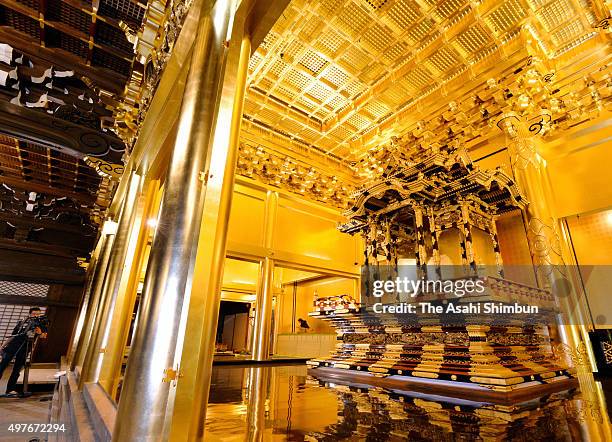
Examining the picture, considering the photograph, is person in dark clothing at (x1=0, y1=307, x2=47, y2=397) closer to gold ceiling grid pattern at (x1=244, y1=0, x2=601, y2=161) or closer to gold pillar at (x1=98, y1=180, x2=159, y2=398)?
gold pillar at (x1=98, y1=180, x2=159, y2=398)

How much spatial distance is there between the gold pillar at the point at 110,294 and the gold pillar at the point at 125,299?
0.08 m

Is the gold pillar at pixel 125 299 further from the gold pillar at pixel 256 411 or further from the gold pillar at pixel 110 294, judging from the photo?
the gold pillar at pixel 256 411

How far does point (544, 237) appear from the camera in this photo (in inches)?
175

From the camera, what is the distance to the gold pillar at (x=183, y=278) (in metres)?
0.95

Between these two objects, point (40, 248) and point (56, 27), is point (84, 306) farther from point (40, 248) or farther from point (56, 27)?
point (56, 27)

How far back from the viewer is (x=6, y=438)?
2162 mm

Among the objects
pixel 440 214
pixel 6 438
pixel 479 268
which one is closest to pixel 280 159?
pixel 440 214

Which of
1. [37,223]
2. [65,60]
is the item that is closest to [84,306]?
[37,223]

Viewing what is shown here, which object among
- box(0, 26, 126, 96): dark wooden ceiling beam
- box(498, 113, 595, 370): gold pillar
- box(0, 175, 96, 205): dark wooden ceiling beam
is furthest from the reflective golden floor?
box(0, 175, 96, 205): dark wooden ceiling beam

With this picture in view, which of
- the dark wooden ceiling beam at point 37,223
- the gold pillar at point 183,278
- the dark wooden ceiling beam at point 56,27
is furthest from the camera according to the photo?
the dark wooden ceiling beam at point 37,223

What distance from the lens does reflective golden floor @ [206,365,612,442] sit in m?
1.36

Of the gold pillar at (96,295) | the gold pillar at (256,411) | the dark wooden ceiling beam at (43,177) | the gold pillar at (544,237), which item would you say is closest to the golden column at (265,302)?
the gold pillar at (96,295)

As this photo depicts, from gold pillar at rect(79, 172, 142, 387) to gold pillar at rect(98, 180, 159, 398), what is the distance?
0.27 feet

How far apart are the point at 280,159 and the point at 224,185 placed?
6.08 meters
